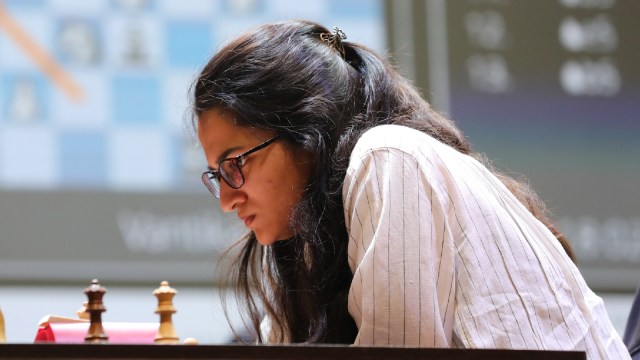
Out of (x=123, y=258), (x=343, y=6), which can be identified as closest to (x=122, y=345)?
(x=123, y=258)

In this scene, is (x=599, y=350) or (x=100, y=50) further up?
(x=100, y=50)

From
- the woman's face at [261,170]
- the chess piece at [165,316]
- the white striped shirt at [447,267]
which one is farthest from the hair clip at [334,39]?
the chess piece at [165,316]

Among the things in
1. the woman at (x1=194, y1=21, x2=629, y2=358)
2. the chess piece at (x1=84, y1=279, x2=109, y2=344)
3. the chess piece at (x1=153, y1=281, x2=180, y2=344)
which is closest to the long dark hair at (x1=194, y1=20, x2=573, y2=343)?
the woman at (x1=194, y1=21, x2=629, y2=358)

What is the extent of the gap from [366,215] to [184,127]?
4.56ft

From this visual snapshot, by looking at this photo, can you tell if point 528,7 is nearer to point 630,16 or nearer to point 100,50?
point 630,16

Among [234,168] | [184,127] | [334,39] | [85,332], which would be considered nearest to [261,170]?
[234,168]

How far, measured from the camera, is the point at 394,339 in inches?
64.9

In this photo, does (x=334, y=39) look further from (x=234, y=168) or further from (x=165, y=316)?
(x=165, y=316)

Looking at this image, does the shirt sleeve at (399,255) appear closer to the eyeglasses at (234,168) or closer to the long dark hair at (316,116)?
the long dark hair at (316,116)

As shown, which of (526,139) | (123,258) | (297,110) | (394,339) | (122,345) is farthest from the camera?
(526,139)

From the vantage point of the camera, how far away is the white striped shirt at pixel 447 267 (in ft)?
5.41

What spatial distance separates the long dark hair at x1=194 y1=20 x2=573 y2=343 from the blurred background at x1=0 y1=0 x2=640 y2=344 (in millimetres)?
1075

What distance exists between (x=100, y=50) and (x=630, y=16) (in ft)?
Result: 5.04

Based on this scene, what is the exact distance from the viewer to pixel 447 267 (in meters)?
1.68
